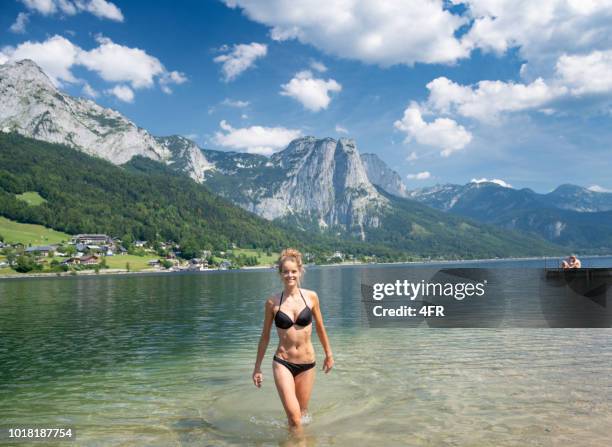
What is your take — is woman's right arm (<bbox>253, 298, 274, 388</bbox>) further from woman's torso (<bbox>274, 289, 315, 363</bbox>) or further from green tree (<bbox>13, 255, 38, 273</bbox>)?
green tree (<bbox>13, 255, 38, 273</bbox>)

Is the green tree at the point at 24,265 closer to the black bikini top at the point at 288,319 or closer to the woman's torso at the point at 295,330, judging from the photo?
the woman's torso at the point at 295,330

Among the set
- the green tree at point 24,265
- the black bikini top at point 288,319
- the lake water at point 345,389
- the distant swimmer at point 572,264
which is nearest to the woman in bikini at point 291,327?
the black bikini top at point 288,319

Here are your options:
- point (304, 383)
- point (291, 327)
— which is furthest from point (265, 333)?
point (304, 383)

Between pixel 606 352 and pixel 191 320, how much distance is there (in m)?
32.4

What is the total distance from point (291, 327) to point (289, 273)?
1.17m

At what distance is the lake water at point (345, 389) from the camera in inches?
452

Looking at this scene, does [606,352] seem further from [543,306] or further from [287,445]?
[543,306]

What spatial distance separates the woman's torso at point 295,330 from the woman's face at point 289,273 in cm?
42

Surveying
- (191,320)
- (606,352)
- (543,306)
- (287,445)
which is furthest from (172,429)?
(543,306)

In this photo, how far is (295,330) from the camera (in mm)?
9953

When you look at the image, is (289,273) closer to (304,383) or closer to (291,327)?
(291,327)

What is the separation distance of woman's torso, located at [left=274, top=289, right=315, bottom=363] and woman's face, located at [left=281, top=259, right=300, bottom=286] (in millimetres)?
421

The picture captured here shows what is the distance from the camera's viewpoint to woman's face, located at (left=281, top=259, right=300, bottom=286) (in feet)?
31.6

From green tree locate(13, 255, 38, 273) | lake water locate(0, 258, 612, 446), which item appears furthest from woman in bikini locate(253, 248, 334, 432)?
green tree locate(13, 255, 38, 273)
